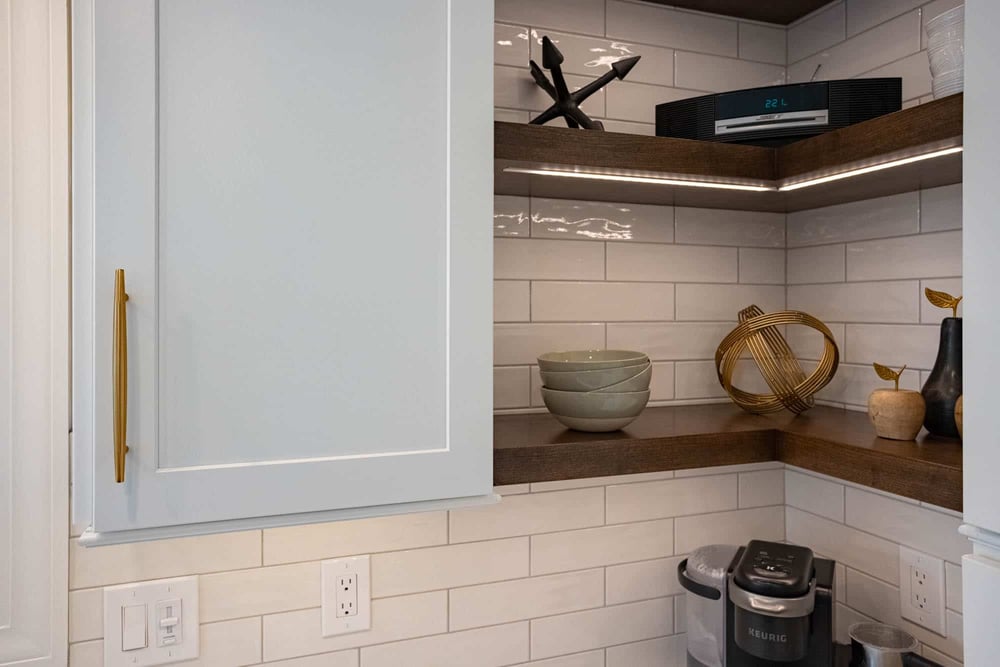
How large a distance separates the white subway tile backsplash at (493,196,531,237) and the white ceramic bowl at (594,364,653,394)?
395 millimetres

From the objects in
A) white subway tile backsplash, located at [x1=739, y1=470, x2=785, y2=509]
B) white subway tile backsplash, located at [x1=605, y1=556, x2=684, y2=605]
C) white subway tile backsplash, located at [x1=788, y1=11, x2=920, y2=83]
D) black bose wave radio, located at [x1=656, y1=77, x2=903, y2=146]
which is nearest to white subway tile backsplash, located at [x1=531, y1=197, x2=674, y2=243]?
black bose wave radio, located at [x1=656, y1=77, x2=903, y2=146]

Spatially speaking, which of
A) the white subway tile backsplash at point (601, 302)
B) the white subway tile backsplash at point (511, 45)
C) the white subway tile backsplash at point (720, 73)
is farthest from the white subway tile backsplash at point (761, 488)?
the white subway tile backsplash at point (511, 45)

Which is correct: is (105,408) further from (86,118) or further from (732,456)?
(732,456)

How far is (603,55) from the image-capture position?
58.5 inches

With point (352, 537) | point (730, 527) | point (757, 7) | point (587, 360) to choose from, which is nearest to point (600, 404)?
point (587, 360)

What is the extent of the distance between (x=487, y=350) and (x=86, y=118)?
567 mm

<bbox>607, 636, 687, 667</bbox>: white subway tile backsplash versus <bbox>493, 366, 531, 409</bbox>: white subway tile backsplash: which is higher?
<bbox>493, 366, 531, 409</bbox>: white subway tile backsplash

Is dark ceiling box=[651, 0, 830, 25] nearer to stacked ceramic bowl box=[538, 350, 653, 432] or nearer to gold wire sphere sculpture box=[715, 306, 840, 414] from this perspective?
gold wire sphere sculpture box=[715, 306, 840, 414]

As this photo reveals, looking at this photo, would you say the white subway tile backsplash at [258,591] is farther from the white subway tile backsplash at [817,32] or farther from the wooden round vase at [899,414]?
the white subway tile backsplash at [817,32]

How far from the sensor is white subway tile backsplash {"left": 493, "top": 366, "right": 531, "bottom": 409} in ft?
4.61

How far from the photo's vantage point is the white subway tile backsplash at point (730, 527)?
5.09 ft

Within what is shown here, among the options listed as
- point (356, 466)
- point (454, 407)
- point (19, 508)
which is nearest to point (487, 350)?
point (454, 407)

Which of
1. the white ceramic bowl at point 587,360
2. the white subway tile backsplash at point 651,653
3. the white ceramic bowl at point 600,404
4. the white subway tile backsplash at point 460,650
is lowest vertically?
the white subway tile backsplash at point 651,653

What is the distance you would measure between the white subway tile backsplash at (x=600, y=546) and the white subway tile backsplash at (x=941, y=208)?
75cm
